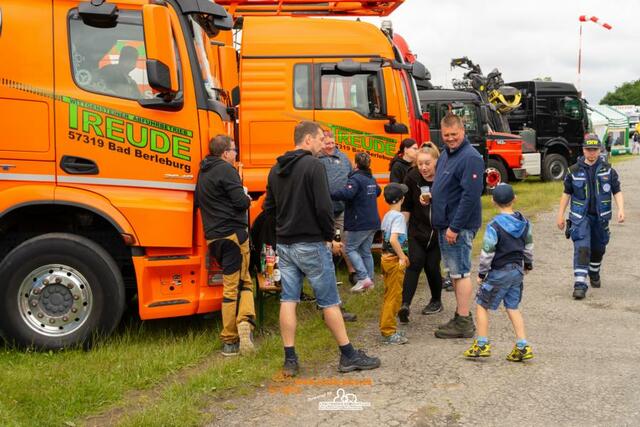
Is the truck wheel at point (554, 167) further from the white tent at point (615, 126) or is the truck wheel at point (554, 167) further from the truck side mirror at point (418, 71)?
the white tent at point (615, 126)

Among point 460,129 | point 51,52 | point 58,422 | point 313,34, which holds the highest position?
point 313,34

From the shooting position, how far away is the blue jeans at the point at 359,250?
7230mm

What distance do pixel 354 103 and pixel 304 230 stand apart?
142 inches

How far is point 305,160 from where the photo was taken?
16.0 feet

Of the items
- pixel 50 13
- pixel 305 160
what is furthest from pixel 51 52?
pixel 305 160

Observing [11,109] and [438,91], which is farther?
[438,91]

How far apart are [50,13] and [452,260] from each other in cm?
385

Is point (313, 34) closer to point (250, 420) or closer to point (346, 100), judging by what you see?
point (346, 100)

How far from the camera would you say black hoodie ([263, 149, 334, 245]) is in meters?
4.86

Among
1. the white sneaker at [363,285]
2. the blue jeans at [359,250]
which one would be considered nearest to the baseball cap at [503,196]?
the blue jeans at [359,250]

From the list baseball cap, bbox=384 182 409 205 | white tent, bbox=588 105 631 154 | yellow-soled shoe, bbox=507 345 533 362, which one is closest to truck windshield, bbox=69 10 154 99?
baseball cap, bbox=384 182 409 205

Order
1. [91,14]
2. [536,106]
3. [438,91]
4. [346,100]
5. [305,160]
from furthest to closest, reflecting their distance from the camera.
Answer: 1. [536,106]
2. [438,91]
3. [346,100]
4. [91,14]
5. [305,160]

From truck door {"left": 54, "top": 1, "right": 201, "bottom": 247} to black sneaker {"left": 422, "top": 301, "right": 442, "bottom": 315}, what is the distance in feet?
8.35

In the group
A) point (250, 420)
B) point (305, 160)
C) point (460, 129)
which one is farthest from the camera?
point (460, 129)
